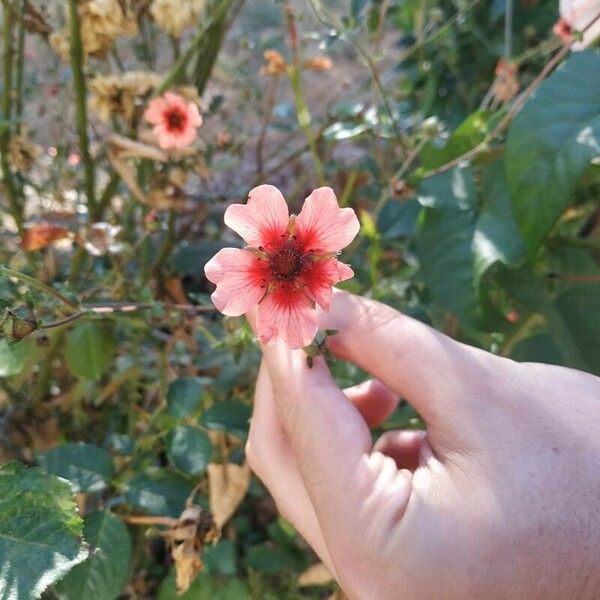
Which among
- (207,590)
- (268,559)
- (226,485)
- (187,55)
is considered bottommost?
(268,559)

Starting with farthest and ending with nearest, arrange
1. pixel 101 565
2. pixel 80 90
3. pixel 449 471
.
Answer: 1. pixel 80 90
2. pixel 101 565
3. pixel 449 471

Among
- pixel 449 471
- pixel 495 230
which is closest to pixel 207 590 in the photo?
pixel 449 471

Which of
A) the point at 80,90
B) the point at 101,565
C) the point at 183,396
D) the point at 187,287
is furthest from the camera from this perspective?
the point at 187,287

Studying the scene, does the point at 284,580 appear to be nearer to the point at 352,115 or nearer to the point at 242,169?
the point at 352,115

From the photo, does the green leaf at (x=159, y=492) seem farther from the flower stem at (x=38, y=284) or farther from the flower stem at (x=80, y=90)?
the flower stem at (x=80, y=90)

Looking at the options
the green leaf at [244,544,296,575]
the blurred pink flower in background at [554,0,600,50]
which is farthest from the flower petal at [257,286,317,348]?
the green leaf at [244,544,296,575]

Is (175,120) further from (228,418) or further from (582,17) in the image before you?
(582,17)

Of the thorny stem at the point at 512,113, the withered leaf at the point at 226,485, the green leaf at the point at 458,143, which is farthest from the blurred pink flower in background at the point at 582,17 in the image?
the withered leaf at the point at 226,485
